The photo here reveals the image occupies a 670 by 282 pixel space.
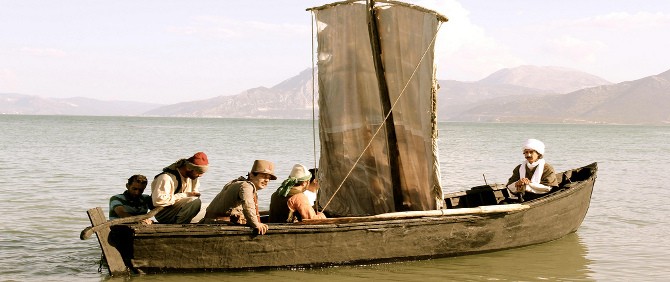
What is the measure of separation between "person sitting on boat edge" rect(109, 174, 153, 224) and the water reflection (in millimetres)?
945

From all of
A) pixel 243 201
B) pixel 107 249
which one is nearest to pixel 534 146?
pixel 243 201

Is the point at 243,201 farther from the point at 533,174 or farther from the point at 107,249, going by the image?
the point at 533,174

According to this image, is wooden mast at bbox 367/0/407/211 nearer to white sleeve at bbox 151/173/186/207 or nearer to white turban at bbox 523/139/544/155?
white turban at bbox 523/139/544/155

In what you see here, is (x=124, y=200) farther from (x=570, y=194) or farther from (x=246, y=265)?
(x=570, y=194)

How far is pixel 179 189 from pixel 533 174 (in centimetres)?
635

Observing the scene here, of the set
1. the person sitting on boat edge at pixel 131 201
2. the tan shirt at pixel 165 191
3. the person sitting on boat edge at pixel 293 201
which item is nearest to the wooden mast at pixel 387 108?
the person sitting on boat edge at pixel 293 201

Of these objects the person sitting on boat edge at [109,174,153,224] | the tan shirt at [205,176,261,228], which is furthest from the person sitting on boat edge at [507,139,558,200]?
the person sitting on boat edge at [109,174,153,224]

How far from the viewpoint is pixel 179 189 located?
11.0 m

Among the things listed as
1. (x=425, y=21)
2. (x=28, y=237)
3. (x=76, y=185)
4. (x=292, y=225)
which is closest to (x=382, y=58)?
(x=425, y=21)

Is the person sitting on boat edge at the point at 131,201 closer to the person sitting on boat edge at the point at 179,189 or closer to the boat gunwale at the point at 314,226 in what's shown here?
the person sitting on boat edge at the point at 179,189

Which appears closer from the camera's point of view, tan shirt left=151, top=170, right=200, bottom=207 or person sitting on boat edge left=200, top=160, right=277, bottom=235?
person sitting on boat edge left=200, top=160, right=277, bottom=235

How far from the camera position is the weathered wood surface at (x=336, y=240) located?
10398 mm

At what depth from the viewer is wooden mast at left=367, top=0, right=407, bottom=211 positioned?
11.9 meters

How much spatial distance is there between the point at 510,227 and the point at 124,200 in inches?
245
